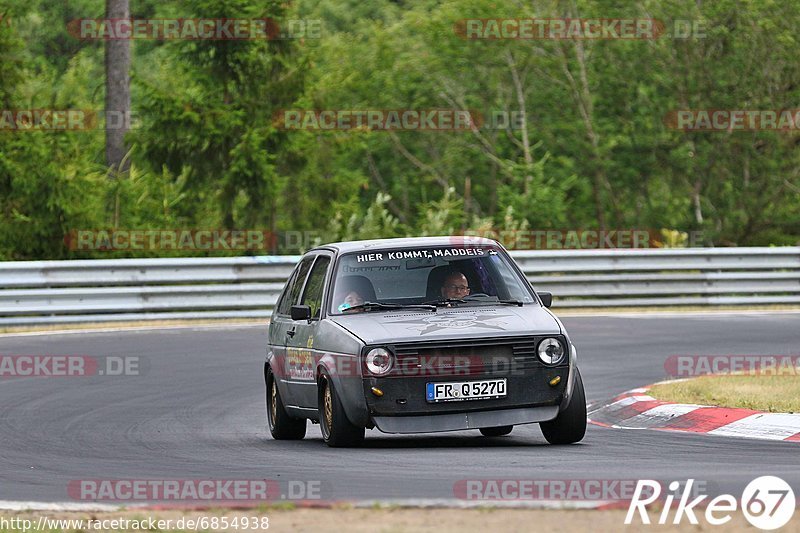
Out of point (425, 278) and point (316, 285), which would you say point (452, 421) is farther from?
point (316, 285)

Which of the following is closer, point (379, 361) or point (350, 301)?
point (379, 361)

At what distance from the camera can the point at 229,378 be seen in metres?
17.0

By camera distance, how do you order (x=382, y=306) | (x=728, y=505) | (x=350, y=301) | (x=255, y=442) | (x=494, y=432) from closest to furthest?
1. (x=728, y=505)
2. (x=382, y=306)
3. (x=350, y=301)
4. (x=255, y=442)
5. (x=494, y=432)

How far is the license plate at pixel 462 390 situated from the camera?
10.6 meters

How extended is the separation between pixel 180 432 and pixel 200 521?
5266mm

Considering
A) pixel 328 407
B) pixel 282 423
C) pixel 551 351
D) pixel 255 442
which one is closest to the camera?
pixel 551 351

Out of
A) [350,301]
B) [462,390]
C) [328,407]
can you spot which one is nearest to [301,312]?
[350,301]

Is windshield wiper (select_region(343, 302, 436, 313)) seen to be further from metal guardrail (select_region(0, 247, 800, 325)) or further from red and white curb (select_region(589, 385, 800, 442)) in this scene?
metal guardrail (select_region(0, 247, 800, 325))

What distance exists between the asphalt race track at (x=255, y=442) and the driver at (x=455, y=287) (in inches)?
42.4

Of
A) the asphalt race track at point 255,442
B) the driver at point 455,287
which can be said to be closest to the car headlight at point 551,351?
the asphalt race track at point 255,442

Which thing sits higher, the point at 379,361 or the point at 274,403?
the point at 379,361

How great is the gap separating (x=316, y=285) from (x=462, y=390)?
84.7 inches

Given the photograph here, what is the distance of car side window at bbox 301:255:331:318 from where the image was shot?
12.0 metres

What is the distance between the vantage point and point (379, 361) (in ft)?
34.7
